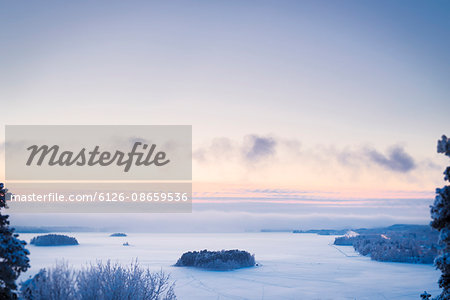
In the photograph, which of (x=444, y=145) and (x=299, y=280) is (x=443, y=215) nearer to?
(x=444, y=145)

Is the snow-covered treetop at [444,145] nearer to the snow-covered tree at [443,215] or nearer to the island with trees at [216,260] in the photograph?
the snow-covered tree at [443,215]

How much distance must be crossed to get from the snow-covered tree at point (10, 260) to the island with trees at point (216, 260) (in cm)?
6113

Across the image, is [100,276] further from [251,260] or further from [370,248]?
[370,248]

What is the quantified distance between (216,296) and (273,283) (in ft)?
49.6

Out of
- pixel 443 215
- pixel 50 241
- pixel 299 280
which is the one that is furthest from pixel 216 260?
pixel 443 215

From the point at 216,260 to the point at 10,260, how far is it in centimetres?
6273

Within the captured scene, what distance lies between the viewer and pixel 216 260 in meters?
71.7

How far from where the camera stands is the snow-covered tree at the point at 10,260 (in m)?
11.4

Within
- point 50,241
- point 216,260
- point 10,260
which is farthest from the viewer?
point 216,260

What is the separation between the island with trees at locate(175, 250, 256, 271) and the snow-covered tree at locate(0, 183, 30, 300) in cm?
6113

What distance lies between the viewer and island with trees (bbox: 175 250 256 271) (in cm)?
7138

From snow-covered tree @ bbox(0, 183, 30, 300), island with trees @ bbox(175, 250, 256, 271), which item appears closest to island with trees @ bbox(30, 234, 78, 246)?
island with trees @ bbox(175, 250, 256, 271)

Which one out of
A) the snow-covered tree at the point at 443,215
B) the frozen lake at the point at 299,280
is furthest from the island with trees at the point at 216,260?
the snow-covered tree at the point at 443,215

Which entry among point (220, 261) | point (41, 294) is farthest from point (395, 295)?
point (41, 294)
